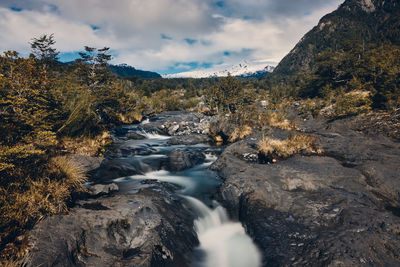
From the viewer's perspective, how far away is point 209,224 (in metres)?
8.02

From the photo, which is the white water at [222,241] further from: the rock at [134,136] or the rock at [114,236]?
the rock at [134,136]

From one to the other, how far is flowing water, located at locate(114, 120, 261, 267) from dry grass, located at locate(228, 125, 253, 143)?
6.42 m

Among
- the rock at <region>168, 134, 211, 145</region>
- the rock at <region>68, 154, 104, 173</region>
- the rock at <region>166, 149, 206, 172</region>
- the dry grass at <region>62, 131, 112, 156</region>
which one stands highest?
the dry grass at <region>62, 131, 112, 156</region>

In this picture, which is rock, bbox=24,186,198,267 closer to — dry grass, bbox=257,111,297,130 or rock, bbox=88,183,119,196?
rock, bbox=88,183,119,196

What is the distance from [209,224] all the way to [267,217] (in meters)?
2.50

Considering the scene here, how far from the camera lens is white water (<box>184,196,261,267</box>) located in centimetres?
609

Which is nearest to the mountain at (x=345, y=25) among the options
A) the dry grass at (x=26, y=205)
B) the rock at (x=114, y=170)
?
the rock at (x=114, y=170)

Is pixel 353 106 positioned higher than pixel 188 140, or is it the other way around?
pixel 353 106

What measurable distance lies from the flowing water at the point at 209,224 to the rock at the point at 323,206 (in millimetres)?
452

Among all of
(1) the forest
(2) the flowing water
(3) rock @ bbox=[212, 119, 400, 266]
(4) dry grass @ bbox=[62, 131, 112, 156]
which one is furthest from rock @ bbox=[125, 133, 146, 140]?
(3) rock @ bbox=[212, 119, 400, 266]

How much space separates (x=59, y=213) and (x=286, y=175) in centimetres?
897

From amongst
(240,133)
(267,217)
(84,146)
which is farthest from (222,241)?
(240,133)

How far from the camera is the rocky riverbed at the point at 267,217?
4664 millimetres

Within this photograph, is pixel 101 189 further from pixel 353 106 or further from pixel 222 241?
pixel 353 106
